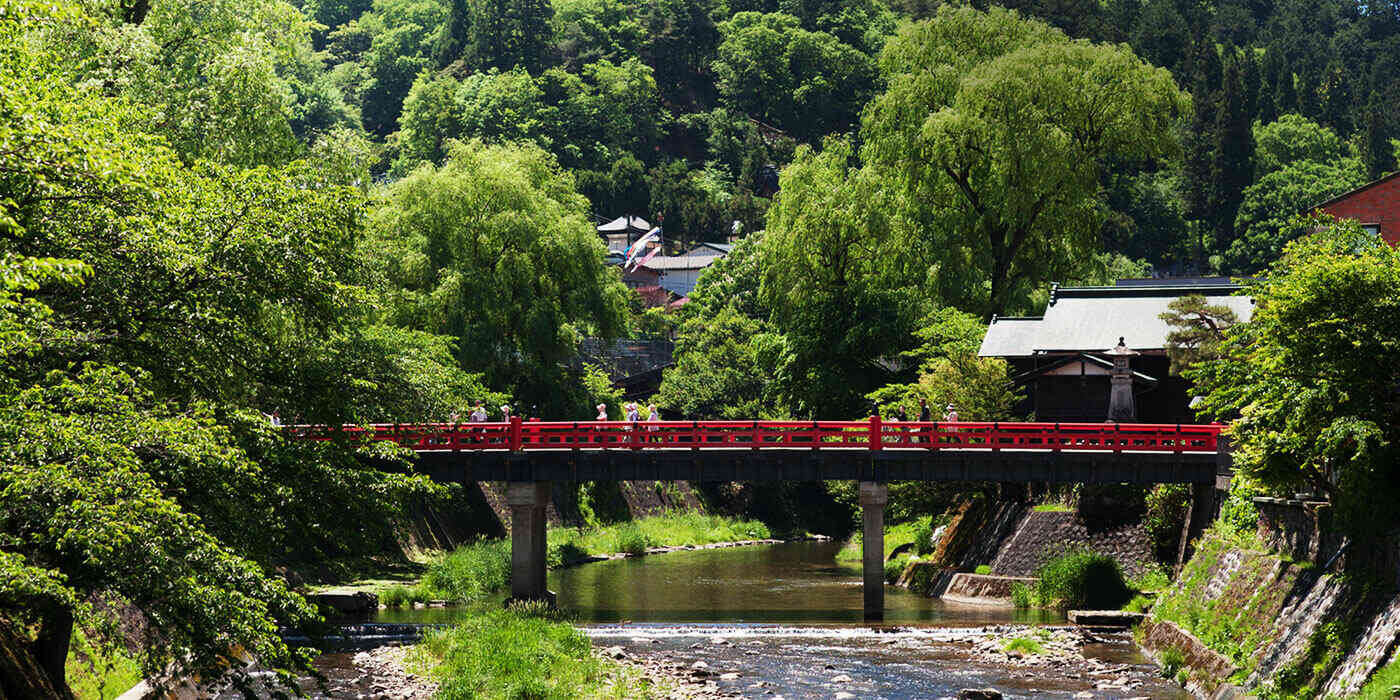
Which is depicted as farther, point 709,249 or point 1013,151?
point 709,249

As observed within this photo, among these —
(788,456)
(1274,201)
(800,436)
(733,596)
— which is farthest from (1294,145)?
(788,456)

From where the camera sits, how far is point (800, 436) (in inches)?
1642

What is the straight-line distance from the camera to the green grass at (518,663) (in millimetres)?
26703

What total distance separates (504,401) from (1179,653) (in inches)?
1109

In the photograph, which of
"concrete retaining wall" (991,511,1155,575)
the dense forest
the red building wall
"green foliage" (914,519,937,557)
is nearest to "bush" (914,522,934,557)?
"green foliage" (914,519,937,557)

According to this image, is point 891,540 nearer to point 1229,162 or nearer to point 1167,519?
point 1167,519

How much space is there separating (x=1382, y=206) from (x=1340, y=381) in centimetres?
2870

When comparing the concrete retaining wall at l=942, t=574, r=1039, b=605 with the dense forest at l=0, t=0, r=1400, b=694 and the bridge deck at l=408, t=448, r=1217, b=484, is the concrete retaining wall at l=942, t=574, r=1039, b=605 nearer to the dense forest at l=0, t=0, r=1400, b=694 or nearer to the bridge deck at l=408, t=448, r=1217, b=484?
the bridge deck at l=408, t=448, r=1217, b=484

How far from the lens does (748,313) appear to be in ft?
293

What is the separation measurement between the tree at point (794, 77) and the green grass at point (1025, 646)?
114105 mm

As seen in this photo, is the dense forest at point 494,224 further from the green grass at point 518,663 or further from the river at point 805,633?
the river at point 805,633

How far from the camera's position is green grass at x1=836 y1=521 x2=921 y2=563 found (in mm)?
56719

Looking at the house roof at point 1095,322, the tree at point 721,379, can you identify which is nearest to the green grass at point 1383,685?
the house roof at point 1095,322

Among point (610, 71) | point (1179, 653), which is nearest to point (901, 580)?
point (1179, 653)
